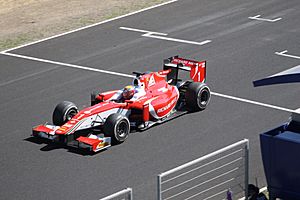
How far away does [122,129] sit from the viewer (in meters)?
20.5

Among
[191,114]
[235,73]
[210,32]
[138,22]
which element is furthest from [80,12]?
[191,114]

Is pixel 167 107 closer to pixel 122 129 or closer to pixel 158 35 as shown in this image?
pixel 122 129

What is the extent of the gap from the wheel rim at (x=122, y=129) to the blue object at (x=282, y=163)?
522 centimetres

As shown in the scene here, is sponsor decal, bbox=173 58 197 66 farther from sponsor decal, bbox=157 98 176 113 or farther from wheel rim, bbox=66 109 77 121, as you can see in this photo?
wheel rim, bbox=66 109 77 121

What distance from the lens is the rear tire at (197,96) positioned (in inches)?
865

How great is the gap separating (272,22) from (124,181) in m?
13.3

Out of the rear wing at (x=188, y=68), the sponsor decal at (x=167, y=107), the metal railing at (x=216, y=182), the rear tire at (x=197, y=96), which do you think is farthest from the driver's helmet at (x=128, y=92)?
the metal railing at (x=216, y=182)

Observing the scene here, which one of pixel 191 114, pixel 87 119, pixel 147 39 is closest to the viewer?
pixel 87 119

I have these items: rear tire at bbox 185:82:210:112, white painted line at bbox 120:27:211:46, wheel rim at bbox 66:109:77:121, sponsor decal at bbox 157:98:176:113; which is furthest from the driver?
white painted line at bbox 120:27:211:46

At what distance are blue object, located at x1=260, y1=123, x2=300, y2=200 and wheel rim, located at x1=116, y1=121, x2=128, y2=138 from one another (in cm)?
522

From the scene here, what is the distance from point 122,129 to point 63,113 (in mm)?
1582

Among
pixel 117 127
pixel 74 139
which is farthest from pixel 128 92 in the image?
pixel 74 139

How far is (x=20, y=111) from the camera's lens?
2320 cm

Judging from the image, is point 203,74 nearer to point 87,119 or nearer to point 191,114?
point 191,114
